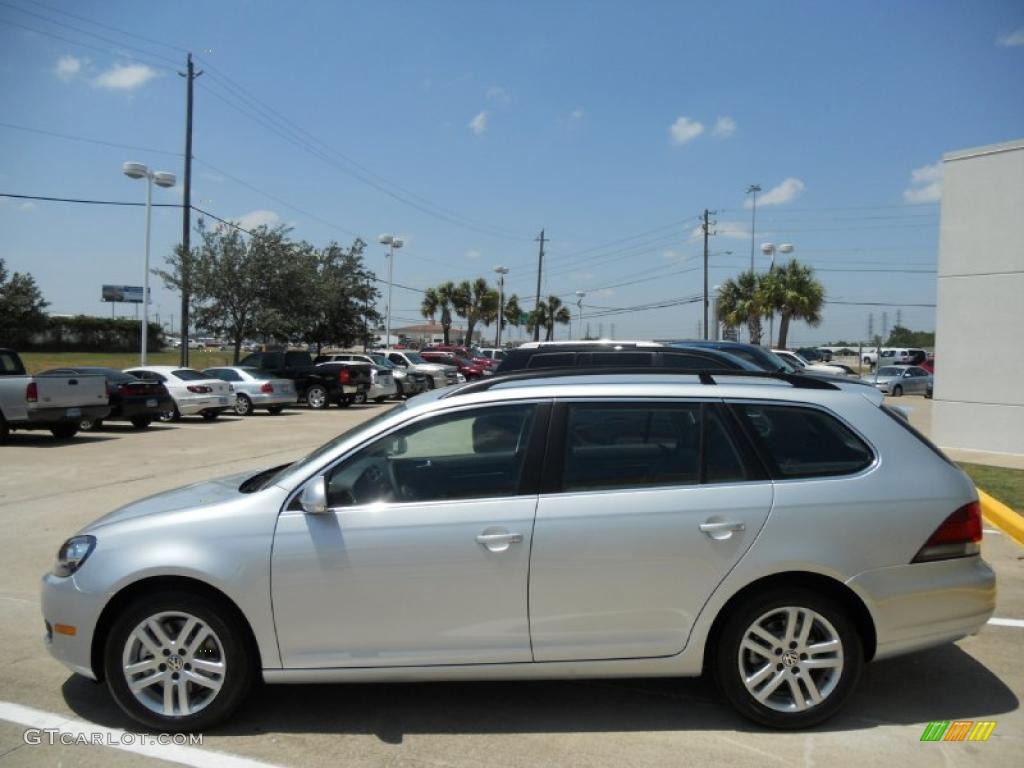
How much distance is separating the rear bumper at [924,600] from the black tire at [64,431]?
1593 cm

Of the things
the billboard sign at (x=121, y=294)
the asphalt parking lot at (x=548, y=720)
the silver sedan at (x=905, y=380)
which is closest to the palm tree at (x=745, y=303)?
the silver sedan at (x=905, y=380)

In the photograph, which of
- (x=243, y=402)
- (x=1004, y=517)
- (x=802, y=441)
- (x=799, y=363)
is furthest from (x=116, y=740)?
(x=799, y=363)

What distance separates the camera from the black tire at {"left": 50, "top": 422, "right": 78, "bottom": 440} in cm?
1586

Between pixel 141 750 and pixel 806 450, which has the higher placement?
pixel 806 450

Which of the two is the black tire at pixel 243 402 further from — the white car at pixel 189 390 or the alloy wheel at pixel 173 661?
the alloy wheel at pixel 173 661

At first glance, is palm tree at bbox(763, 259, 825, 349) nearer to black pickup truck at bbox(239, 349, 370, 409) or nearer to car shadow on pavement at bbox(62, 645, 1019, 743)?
black pickup truck at bbox(239, 349, 370, 409)

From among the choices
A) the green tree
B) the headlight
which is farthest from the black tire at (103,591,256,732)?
the green tree

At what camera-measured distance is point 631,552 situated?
3678 millimetres

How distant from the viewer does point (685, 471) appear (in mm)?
3877

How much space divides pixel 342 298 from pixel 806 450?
3474cm

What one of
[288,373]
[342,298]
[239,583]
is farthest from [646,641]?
[342,298]

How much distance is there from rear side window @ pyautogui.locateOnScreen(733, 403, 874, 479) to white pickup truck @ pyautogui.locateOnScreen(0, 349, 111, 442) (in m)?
14.5

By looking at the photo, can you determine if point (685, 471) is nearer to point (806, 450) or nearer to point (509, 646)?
point (806, 450)

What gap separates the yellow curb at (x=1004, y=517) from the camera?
7.62 m
